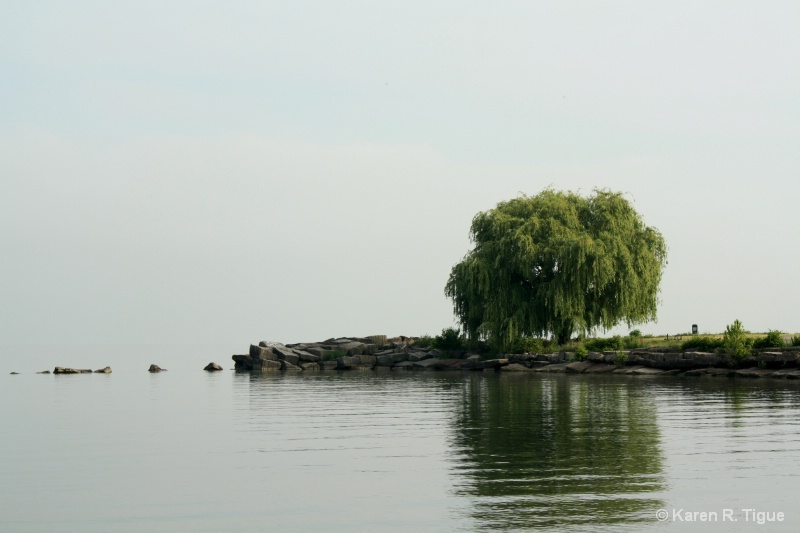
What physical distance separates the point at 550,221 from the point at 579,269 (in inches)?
161

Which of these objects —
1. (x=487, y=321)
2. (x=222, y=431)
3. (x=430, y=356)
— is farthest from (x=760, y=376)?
(x=222, y=431)

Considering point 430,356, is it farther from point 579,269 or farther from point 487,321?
point 579,269

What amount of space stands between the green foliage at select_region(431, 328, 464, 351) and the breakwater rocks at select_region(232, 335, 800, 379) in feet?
1.90

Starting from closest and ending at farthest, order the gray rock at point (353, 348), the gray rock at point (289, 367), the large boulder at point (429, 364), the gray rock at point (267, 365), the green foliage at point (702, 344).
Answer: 1. the green foliage at point (702, 344)
2. the large boulder at point (429, 364)
3. the gray rock at point (289, 367)
4. the gray rock at point (267, 365)
5. the gray rock at point (353, 348)

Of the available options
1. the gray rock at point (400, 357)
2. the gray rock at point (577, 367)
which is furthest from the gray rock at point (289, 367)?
the gray rock at point (577, 367)

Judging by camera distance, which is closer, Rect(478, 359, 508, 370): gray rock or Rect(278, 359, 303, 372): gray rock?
Rect(478, 359, 508, 370): gray rock

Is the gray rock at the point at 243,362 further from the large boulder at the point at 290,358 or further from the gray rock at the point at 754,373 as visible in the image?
the gray rock at the point at 754,373

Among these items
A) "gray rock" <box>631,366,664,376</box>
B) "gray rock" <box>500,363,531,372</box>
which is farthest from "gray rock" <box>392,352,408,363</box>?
"gray rock" <box>631,366,664,376</box>

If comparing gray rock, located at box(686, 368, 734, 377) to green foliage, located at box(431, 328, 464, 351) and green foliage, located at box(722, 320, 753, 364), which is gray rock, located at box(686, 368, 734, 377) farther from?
green foliage, located at box(431, 328, 464, 351)

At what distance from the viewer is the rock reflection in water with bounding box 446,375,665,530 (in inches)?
489

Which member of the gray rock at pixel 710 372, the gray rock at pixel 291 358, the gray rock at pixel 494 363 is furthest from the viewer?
the gray rock at pixel 291 358

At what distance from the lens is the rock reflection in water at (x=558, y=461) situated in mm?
12430

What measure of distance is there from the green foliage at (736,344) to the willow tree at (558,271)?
384 inches

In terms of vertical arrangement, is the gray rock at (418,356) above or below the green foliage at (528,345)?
below
